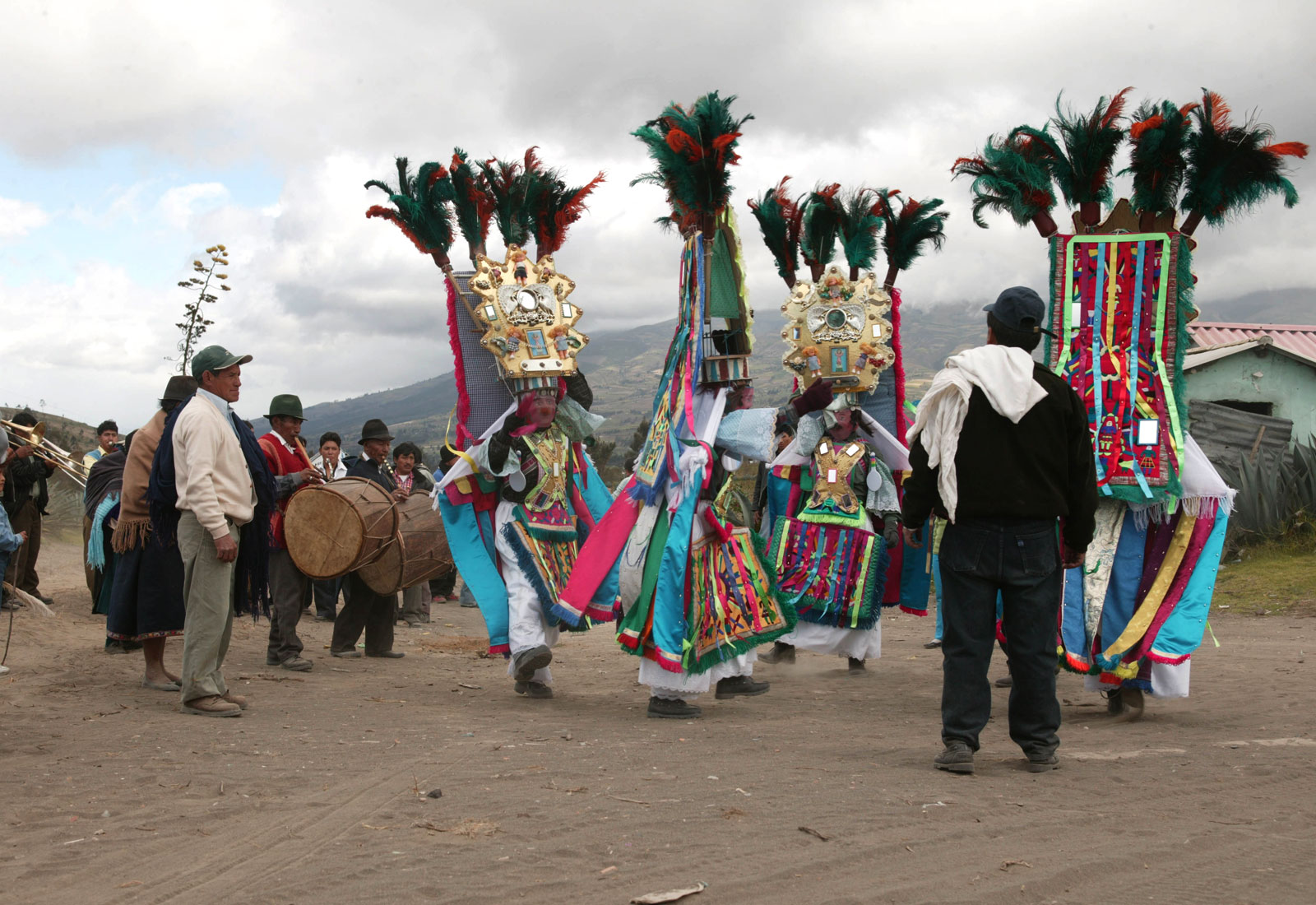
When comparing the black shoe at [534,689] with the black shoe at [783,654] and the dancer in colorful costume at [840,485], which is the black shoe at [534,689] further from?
the black shoe at [783,654]

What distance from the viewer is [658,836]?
12.5ft

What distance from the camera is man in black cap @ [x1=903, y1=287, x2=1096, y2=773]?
463cm

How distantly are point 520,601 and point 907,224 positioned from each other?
3.97 m

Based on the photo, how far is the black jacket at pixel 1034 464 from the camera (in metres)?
4.61

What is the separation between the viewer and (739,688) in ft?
24.0

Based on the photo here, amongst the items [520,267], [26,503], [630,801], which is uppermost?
[520,267]

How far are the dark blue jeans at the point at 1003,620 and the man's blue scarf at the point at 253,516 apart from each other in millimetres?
3848

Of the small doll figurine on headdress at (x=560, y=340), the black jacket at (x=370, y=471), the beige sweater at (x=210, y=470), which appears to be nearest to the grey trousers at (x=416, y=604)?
the black jacket at (x=370, y=471)

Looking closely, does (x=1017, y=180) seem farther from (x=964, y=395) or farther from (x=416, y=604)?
(x=416, y=604)

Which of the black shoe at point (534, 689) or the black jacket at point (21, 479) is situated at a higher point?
the black jacket at point (21, 479)

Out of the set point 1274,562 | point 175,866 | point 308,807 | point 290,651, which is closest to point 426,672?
point 290,651

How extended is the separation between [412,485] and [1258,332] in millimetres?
19811

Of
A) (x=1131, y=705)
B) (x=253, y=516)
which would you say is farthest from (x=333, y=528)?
(x=1131, y=705)

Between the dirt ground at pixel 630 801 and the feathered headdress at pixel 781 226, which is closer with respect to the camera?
the dirt ground at pixel 630 801
